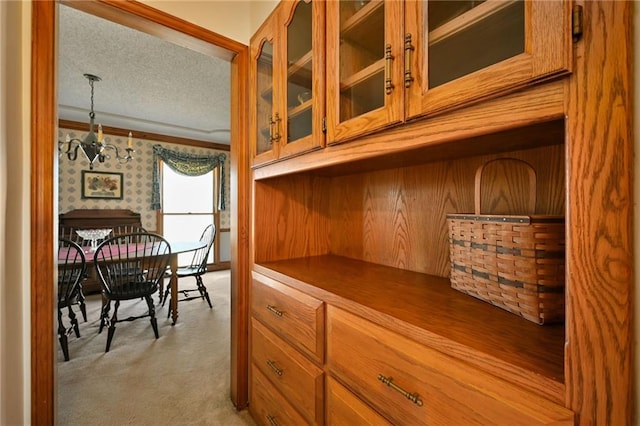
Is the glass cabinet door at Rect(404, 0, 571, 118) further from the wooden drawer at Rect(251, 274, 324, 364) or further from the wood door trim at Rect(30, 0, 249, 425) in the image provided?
the wood door trim at Rect(30, 0, 249, 425)

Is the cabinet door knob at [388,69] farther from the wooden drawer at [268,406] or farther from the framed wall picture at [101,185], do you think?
the framed wall picture at [101,185]

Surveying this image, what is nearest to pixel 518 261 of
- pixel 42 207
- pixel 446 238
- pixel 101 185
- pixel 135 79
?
pixel 446 238

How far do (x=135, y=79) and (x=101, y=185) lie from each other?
2282 millimetres

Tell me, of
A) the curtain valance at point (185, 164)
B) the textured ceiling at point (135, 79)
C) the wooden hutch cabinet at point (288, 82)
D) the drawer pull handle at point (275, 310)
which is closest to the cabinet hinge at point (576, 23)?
the wooden hutch cabinet at point (288, 82)

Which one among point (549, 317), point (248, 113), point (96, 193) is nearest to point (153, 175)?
point (96, 193)

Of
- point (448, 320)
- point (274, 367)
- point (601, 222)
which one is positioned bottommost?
point (274, 367)

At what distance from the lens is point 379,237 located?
4.56ft

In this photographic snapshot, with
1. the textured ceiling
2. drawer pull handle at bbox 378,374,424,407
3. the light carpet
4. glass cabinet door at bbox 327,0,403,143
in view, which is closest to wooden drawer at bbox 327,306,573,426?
drawer pull handle at bbox 378,374,424,407

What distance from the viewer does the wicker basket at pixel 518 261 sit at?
633 millimetres

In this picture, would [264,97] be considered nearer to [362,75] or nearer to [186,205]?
[362,75]

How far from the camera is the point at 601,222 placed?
1.37 ft

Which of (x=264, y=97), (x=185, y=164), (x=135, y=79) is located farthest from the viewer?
(x=185, y=164)

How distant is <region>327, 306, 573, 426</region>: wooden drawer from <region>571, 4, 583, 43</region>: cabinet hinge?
1.93 ft

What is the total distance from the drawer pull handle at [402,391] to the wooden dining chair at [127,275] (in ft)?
7.49
